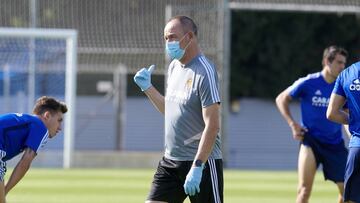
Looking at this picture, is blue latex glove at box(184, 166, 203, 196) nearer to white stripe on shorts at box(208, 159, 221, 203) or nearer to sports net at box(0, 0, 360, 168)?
white stripe on shorts at box(208, 159, 221, 203)

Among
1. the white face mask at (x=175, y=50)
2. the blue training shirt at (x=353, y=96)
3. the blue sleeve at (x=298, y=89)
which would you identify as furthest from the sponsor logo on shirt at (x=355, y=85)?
the blue sleeve at (x=298, y=89)

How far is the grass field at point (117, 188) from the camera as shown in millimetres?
16625

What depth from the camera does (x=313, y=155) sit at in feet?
44.0

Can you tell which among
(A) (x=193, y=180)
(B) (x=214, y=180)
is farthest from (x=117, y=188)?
(A) (x=193, y=180)

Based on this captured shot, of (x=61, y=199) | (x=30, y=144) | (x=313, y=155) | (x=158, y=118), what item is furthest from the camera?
(x=158, y=118)

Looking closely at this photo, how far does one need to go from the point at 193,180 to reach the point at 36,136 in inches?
73.1

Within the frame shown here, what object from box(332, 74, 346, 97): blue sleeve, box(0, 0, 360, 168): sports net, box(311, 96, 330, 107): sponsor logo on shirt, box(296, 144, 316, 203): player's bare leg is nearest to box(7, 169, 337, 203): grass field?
box(296, 144, 316, 203): player's bare leg

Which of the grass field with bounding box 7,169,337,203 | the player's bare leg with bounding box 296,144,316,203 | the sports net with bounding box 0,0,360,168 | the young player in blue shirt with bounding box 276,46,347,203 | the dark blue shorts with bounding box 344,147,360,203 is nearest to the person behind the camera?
the dark blue shorts with bounding box 344,147,360,203

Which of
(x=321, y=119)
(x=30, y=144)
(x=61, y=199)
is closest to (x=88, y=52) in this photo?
(x=61, y=199)

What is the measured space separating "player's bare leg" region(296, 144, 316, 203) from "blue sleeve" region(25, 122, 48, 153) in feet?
14.6

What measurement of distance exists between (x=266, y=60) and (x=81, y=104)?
7246 millimetres

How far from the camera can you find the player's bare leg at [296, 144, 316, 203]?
43.1 feet

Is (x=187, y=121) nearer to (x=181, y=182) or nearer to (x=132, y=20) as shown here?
(x=181, y=182)

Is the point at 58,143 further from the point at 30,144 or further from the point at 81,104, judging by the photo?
the point at 30,144
